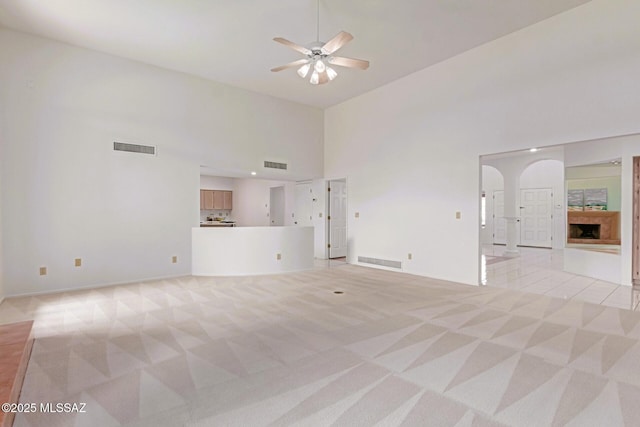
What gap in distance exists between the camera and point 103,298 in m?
4.69

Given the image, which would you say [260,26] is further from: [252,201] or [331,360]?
[252,201]

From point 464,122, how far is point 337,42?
3.17 meters

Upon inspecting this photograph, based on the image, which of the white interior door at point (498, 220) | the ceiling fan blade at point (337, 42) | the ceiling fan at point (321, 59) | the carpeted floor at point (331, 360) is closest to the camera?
the carpeted floor at point (331, 360)

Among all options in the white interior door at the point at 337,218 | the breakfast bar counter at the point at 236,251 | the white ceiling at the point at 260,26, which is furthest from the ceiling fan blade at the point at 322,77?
the white interior door at the point at 337,218

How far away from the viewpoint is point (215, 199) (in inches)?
458

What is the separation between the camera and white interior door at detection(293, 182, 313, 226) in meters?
8.99

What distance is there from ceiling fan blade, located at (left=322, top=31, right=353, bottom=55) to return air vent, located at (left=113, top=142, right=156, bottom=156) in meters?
3.83

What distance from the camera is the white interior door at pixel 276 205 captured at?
1085 cm

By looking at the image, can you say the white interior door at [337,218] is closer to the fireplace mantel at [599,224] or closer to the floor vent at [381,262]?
the floor vent at [381,262]

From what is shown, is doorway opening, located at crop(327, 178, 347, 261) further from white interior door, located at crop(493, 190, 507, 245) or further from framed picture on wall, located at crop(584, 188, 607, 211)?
white interior door, located at crop(493, 190, 507, 245)

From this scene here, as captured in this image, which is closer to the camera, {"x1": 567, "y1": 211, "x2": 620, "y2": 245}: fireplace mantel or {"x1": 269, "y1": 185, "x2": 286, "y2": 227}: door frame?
{"x1": 567, "y1": 211, "x2": 620, "y2": 245}: fireplace mantel

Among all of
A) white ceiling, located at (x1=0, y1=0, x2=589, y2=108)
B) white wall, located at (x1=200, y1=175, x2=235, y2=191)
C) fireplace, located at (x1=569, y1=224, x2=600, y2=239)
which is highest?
white ceiling, located at (x1=0, y1=0, x2=589, y2=108)

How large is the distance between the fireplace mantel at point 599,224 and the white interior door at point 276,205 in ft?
25.4

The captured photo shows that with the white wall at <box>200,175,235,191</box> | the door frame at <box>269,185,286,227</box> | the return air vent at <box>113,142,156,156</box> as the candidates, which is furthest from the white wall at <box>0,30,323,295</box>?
the white wall at <box>200,175,235,191</box>
